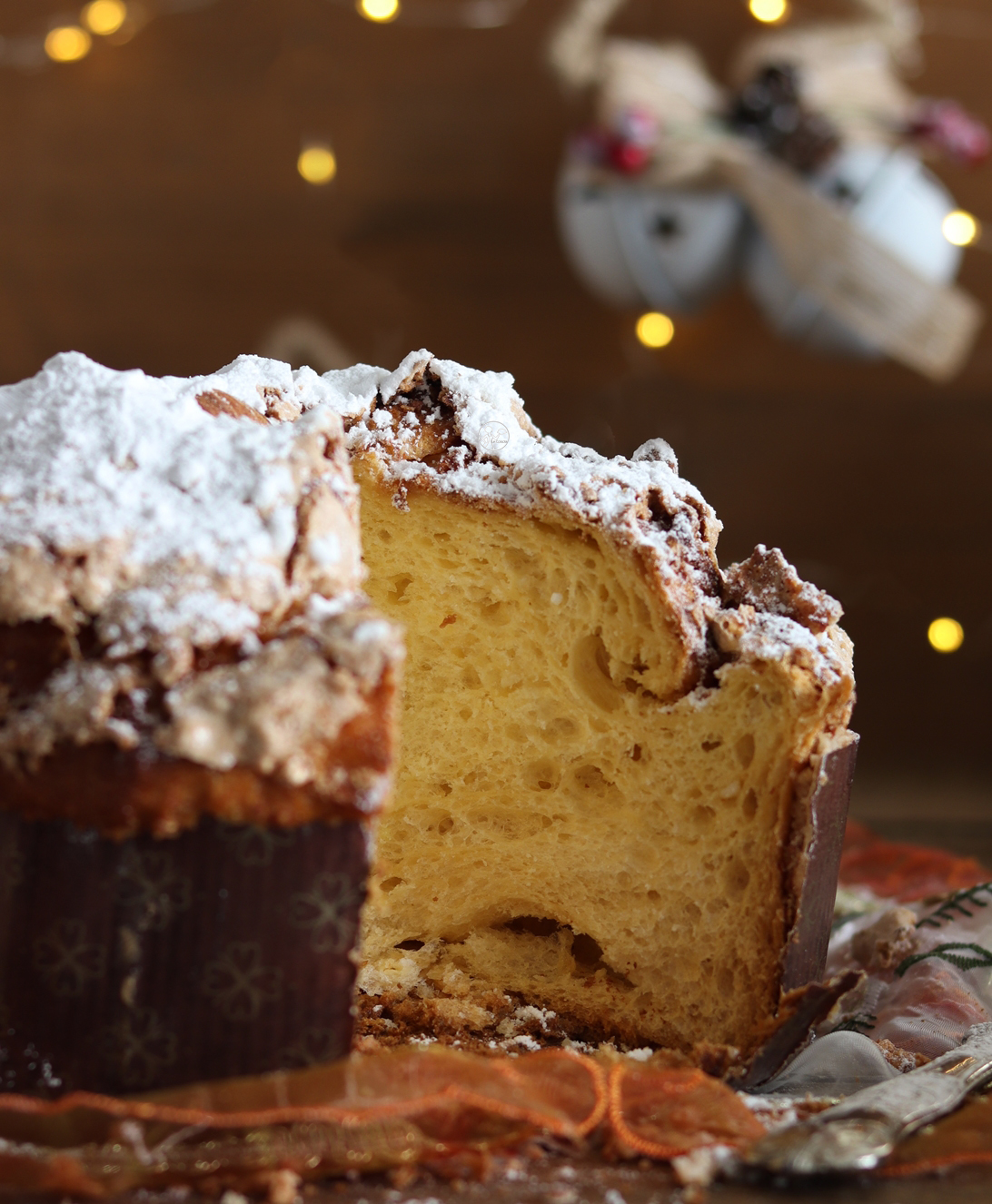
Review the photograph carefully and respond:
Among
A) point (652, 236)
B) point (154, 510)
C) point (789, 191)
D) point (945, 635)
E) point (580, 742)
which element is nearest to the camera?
point (154, 510)

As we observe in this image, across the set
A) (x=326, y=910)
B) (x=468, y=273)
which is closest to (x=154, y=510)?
(x=326, y=910)

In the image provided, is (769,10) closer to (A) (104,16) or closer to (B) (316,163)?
(B) (316,163)

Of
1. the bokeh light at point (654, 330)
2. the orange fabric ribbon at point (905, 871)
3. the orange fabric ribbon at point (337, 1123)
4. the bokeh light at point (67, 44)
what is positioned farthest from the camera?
the bokeh light at point (654, 330)

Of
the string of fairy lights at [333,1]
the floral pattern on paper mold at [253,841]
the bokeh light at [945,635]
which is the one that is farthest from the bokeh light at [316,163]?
the floral pattern on paper mold at [253,841]

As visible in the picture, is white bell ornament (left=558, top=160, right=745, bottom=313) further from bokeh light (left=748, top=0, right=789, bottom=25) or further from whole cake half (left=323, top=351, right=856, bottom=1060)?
whole cake half (left=323, top=351, right=856, bottom=1060)

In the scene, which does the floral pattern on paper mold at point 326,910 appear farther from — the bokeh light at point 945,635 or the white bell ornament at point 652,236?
the bokeh light at point 945,635

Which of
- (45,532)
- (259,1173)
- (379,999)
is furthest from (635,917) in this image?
(45,532)
